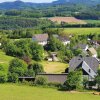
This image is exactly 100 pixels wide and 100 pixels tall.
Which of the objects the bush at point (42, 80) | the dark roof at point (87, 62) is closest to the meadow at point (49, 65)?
the dark roof at point (87, 62)

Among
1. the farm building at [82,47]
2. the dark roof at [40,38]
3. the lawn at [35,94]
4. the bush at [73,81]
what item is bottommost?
the dark roof at [40,38]

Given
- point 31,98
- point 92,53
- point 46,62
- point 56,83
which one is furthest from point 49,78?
point 92,53

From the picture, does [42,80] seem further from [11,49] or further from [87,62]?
[11,49]

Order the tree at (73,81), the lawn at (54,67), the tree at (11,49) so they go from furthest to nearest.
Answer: the tree at (11,49)
the lawn at (54,67)
the tree at (73,81)

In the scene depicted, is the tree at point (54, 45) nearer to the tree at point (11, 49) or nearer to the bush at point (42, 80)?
the tree at point (11, 49)

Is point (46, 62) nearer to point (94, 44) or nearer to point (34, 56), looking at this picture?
point (34, 56)

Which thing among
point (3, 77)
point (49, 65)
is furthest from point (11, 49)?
point (3, 77)
